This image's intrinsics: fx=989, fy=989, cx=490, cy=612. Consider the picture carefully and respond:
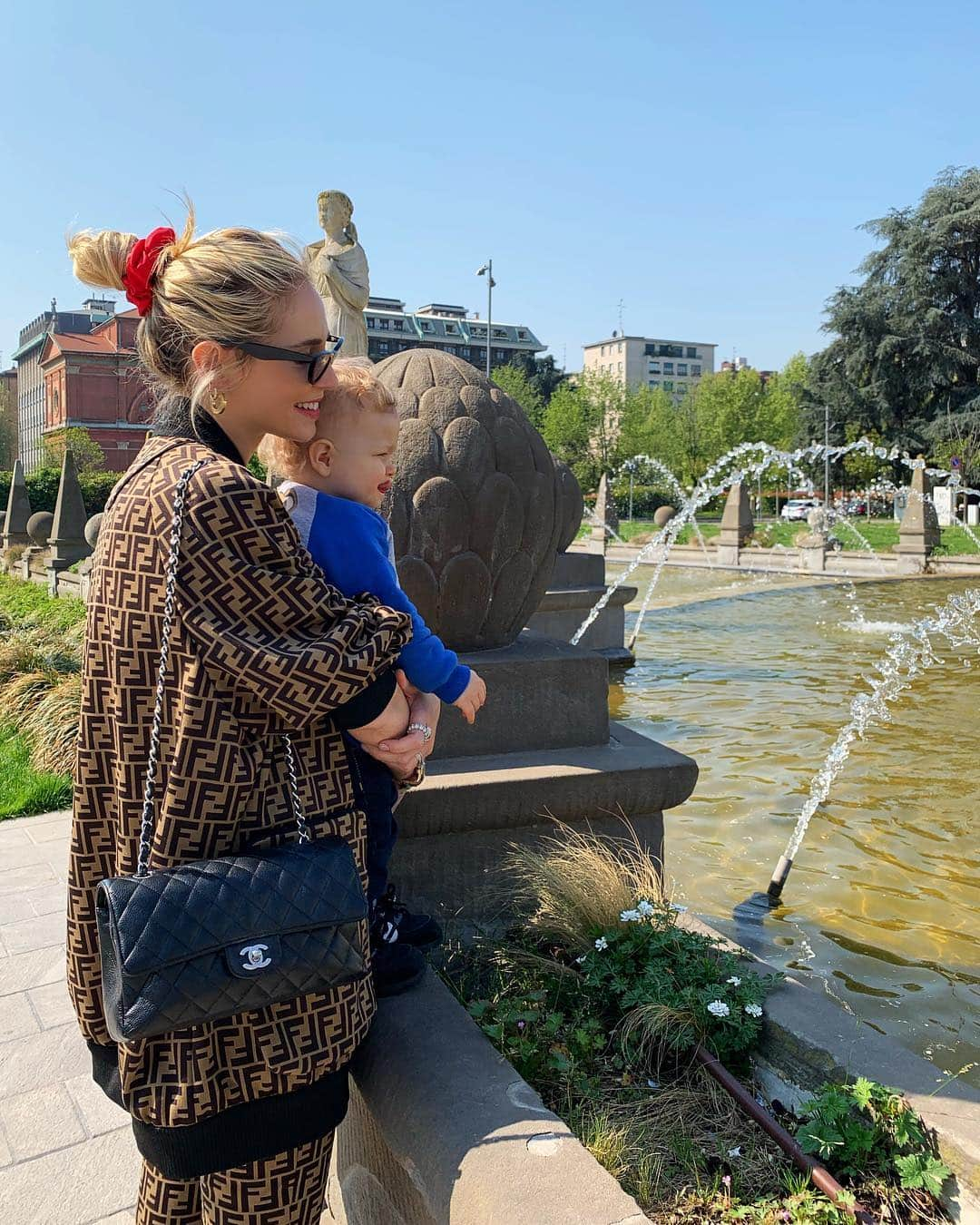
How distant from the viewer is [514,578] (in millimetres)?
3709

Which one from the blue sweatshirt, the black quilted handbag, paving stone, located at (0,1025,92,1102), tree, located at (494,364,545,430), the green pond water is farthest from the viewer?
tree, located at (494,364,545,430)

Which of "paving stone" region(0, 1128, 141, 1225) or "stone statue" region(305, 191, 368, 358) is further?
"stone statue" region(305, 191, 368, 358)

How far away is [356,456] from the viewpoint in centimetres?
212

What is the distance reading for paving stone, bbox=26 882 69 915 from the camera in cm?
465

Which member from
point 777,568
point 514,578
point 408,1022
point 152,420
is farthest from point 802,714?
point 777,568

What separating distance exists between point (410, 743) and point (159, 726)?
1.62 ft

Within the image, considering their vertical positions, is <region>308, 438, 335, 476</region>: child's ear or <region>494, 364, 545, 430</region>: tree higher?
<region>494, 364, 545, 430</region>: tree

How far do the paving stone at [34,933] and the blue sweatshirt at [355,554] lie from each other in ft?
10.0

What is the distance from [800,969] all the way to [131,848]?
10.8 feet

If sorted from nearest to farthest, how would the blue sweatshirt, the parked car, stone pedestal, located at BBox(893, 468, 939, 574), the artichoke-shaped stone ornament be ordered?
the blue sweatshirt < the artichoke-shaped stone ornament < stone pedestal, located at BBox(893, 468, 939, 574) < the parked car

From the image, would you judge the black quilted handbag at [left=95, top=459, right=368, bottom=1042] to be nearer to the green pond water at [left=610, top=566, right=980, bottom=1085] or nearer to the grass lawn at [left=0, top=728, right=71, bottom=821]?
the green pond water at [left=610, top=566, right=980, bottom=1085]

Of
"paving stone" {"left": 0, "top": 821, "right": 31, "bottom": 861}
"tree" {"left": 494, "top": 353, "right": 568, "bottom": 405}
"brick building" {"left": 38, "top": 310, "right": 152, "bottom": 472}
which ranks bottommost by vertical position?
"paving stone" {"left": 0, "top": 821, "right": 31, "bottom": 861}

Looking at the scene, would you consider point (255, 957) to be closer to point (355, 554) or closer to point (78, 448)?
point (355, 554)

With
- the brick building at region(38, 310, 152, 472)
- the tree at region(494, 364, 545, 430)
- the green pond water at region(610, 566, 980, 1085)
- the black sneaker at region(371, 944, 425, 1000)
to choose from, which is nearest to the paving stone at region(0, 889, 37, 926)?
the black sneaker at region(371, 944, 425, 1000)
